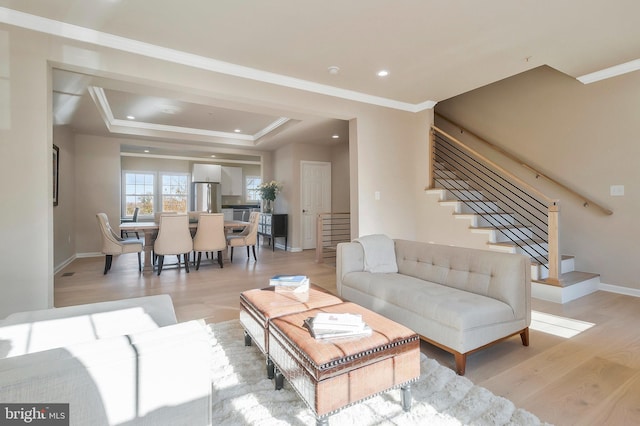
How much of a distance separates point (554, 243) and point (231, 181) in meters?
9.15

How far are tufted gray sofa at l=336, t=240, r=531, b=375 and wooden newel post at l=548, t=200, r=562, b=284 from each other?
1.51 metres

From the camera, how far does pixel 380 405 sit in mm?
1611

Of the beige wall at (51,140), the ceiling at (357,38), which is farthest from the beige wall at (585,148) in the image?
the beige wall at (51,140)

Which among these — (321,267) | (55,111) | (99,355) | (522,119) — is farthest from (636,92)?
(55,111)

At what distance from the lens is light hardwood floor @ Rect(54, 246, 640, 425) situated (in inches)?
66.0

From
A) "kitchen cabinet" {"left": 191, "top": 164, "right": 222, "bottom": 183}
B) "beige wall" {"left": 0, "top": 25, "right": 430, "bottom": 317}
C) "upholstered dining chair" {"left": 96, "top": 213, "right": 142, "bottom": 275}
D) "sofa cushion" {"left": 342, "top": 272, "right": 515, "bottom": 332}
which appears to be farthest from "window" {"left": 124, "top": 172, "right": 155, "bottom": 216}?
"sofa cushion" {"left": 342, "top": 272, "right": 515, "bottom": 332}

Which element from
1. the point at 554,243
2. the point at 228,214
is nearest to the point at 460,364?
the point at 554,243

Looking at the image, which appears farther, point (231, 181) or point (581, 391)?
point (231, 181)

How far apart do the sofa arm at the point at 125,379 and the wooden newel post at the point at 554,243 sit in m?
3.81

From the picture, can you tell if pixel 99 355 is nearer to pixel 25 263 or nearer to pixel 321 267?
pixel 25 263

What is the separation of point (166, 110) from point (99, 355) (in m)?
5.46

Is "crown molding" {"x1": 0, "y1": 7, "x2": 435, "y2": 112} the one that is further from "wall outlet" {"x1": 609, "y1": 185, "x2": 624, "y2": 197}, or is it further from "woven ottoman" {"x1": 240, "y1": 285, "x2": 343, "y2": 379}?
"wall outlet" {"x1": 609, "y1": 185, "x2": 624, "y2": 197}

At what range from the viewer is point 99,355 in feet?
2.85

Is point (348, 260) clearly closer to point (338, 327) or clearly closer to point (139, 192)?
point (338, 327)
